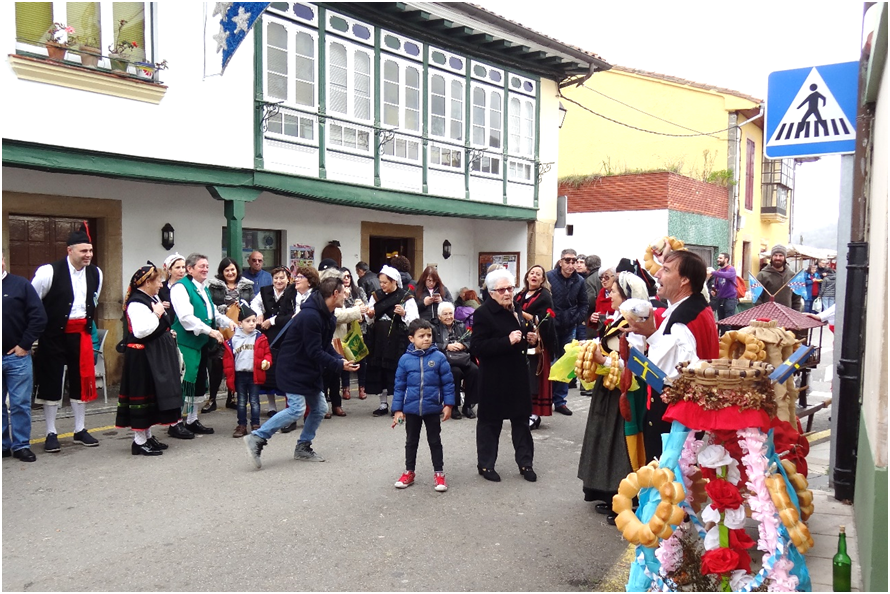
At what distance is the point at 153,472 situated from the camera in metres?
6.00

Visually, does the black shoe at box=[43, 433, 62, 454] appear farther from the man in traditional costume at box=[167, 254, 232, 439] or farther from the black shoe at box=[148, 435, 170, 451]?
the man in traditional costume at box=[167, 254, 232, 439]

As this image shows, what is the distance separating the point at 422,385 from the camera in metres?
A: 5.67

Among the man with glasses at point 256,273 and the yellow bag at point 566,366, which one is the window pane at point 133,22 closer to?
the man with glasses at point 256,273

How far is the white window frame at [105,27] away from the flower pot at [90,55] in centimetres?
6

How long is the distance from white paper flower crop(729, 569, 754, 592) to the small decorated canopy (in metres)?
3.35

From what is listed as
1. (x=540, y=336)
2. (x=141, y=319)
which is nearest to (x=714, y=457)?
(x=540, y=336)

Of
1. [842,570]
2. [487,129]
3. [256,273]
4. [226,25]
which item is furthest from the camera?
[487,129]

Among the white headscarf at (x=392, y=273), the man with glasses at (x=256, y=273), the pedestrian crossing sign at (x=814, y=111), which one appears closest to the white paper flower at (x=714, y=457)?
the pedestrian crossing sign at (x=814, y=111)

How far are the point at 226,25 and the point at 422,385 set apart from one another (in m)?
6.03

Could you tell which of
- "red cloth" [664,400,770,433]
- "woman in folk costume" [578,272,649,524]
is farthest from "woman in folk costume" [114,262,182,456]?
"red cloth" [664,400,770,433]

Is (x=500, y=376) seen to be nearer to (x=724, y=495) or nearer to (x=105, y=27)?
(x=724, y=495)

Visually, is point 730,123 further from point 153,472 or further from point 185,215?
point 153,472

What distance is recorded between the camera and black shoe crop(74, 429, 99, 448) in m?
6.79

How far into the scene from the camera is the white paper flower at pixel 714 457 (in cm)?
367
